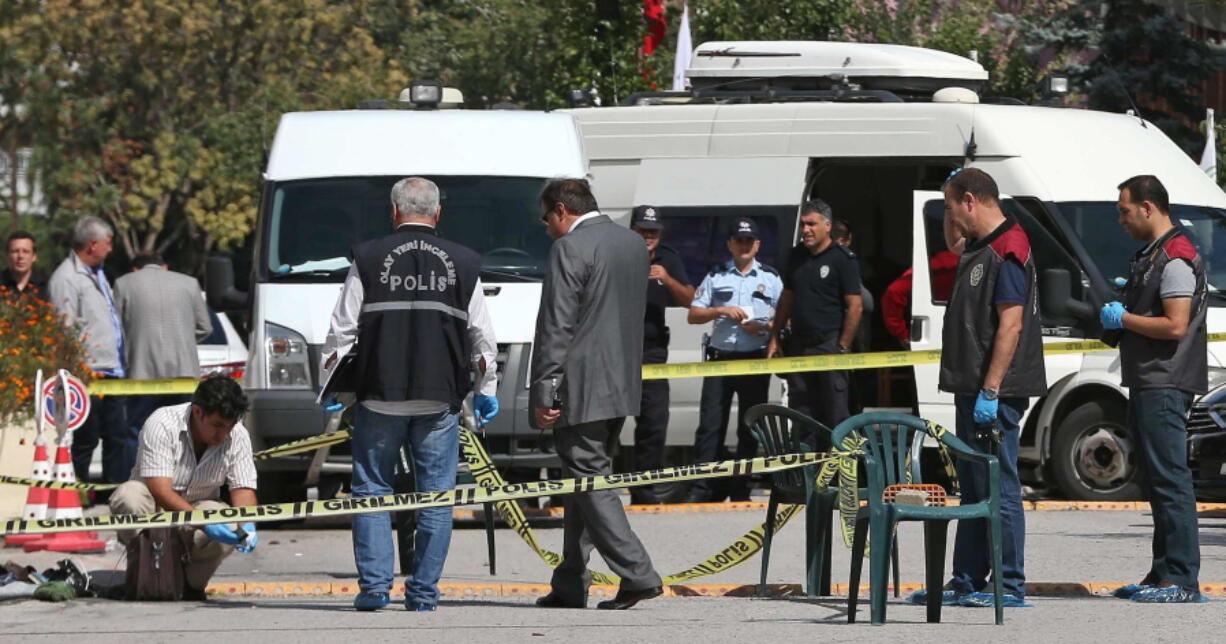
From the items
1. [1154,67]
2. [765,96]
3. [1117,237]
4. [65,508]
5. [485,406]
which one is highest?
[1154,67]

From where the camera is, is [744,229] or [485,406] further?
[744,229]

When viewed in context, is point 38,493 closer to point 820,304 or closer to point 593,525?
point 593,525

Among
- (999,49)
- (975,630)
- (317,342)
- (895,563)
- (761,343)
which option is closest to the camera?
(975,630)

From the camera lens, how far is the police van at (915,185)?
589 inches

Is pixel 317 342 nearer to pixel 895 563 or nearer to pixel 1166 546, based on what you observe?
pixel 895 563

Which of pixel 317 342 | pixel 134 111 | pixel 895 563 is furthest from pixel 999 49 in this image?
pixel 895 563

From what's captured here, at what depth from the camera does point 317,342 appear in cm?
1393

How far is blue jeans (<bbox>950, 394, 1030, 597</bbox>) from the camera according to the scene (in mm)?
9359

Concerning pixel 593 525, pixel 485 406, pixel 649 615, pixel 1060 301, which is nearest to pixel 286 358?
pixel 485 406

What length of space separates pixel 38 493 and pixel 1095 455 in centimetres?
653

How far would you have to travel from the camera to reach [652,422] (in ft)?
48.8

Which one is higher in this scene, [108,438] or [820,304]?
[820,304]

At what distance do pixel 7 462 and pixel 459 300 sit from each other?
4663 mm

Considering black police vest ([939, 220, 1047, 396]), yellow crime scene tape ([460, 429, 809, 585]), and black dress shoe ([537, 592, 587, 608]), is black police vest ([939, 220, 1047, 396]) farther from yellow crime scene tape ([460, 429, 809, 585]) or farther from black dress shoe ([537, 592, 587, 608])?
black dress shoe ([537, 592, 587, 608])
